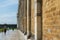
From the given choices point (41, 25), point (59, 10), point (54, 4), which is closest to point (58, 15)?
point (59, 10)

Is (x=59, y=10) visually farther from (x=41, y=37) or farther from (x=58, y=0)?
(x=41, y=37)

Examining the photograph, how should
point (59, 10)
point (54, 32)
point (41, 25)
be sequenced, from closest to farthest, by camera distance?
point (59, 10) < point (54, 32) < point (41, 25)

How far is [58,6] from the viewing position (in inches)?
269

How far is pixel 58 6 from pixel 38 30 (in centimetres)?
424

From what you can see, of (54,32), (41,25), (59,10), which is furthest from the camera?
(41,25)

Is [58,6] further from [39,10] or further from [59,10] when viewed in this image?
[39,10]

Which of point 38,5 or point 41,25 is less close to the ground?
point 38,5

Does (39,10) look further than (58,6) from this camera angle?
Yes

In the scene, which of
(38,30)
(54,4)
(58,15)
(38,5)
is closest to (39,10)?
(38,5)

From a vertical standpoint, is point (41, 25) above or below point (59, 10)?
below

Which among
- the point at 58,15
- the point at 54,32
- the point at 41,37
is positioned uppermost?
the point at 58,15

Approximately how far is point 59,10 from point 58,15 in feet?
0.68

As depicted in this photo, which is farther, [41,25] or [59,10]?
[41,25]

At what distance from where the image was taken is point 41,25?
35.5ft
